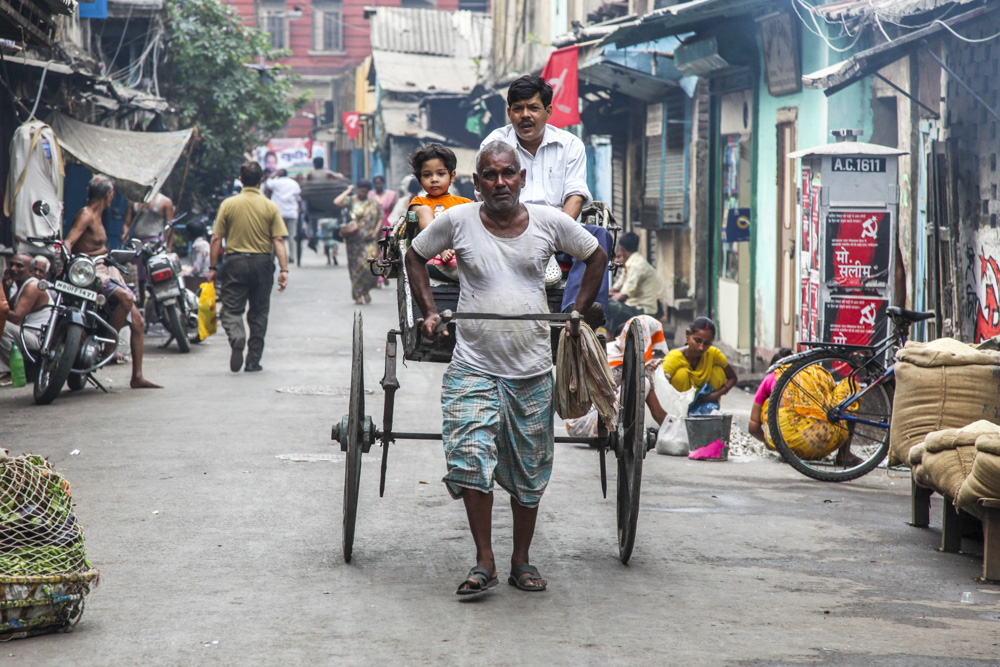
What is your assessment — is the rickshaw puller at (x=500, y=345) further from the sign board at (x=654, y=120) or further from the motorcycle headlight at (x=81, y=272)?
the sign board at (x=654, y=120)

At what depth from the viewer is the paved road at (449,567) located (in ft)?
14.9

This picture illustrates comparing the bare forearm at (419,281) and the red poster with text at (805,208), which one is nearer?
the bare forearm at (419,281)

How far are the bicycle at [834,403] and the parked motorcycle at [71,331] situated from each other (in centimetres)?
562

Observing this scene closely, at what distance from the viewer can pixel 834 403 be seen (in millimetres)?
8547

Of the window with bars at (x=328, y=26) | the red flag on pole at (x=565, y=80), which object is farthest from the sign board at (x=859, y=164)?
the window with bars at (x=328, y=26)

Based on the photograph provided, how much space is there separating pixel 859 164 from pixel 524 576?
597cm

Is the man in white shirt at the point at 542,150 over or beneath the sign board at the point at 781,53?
beneath

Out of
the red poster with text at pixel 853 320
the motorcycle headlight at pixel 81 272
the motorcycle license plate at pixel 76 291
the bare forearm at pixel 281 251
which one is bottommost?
the red poster with text at pixel 853 320

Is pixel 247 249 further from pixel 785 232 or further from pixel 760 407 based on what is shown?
pixel 760 407

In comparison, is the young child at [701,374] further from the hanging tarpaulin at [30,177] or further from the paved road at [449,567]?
the hanging tarpaulin at [30,177]

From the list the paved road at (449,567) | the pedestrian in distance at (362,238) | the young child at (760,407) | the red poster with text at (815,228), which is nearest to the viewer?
the paved road at (449,567)

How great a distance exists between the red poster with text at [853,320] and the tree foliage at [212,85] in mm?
17814

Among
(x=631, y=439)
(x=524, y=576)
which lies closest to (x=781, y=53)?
(x=631, y=439)

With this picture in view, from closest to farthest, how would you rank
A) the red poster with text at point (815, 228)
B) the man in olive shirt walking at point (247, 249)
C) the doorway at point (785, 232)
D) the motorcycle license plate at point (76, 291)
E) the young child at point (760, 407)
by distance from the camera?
the young child at point (760, 407) < the red poster with text at point (815, 228) < the motorcycle license plate at point (76, 291) < the man in olive shirt walking at point (247, 249) < the doorway at point (785, 232)
